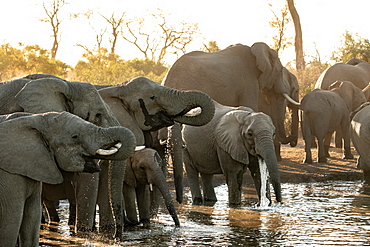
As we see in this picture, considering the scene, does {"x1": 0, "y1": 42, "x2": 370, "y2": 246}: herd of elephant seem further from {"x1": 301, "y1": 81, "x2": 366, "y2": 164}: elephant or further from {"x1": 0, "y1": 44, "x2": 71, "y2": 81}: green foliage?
{"x1": 0, "y1": 44, "x2": 71, "y2": 81}: green foliage

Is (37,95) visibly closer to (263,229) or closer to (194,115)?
(194,115)

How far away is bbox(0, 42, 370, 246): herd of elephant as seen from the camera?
4.12 metres

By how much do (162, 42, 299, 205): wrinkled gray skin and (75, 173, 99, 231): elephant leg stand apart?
573cm

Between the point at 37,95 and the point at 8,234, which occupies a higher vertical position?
the point at 37,95

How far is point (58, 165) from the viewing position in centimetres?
421

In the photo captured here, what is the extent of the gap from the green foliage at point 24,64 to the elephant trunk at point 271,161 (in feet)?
74.2

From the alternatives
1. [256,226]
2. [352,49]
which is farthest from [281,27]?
[256,226]

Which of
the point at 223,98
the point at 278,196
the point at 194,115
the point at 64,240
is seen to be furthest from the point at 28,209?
the point at 223,98

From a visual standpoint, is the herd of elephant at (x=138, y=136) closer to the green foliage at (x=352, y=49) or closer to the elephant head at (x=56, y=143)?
the elephant head at (x=56, y=143)

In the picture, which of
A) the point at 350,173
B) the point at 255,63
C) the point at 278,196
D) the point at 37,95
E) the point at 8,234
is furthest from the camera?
the point at 255,63

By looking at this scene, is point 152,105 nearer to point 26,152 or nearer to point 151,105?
point 151,105

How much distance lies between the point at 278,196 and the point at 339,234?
1268 mm

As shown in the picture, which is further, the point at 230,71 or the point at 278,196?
the point at 230,71

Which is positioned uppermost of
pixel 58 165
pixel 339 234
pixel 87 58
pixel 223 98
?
pixel 87 58
